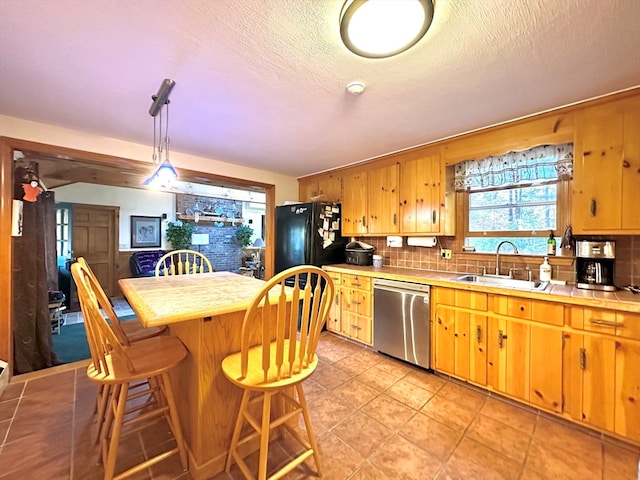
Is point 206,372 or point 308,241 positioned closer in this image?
point 206,372

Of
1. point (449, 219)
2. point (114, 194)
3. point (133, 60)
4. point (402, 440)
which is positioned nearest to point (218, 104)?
point (133, 60)

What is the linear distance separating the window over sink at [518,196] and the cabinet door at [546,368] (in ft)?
2.72

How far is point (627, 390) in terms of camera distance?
1636 millimetres

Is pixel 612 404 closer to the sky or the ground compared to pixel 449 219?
closer to the ground

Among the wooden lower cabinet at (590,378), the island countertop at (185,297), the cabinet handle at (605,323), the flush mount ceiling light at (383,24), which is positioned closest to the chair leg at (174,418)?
the island countertop at (185,297)

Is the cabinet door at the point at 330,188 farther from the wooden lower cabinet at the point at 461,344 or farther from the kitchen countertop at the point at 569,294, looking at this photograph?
the wooden lower cabinet at the point at 461,344

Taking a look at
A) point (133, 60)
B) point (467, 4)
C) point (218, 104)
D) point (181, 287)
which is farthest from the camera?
point (218, 104)

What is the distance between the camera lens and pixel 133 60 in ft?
5.04

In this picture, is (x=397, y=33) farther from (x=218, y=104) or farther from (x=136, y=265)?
(x=136, y=265)

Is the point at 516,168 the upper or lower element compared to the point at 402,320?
upper

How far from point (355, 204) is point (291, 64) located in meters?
2.20

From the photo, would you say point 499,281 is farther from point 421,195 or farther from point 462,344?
point 421,195

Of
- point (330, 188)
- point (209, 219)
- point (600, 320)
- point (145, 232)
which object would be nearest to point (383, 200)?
point (330, 188)

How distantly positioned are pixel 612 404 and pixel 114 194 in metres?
8.16
